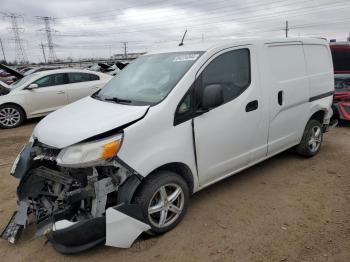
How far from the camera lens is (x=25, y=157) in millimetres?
3441

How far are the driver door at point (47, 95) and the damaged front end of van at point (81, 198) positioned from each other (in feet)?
21.5

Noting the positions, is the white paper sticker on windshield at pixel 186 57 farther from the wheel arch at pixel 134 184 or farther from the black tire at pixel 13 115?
the black tire at pixel 13 115

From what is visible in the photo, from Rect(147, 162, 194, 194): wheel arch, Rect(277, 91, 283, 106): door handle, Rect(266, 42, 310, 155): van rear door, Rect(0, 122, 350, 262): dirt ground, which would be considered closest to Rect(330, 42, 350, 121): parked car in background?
Rect(0, 122, 350, 262): dirt ground

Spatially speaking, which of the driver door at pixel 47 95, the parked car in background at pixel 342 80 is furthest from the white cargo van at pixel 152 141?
the driver door at pixel 47 95

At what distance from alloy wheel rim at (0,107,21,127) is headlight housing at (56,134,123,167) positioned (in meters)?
7.10

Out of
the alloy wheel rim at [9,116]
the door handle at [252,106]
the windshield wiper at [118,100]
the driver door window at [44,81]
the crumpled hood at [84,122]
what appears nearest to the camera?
the crumpled hood at [84,122]

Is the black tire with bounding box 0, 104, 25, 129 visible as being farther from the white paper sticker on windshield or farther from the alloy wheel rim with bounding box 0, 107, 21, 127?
the white paper sticker on windshield

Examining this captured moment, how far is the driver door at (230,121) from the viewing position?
141 inches

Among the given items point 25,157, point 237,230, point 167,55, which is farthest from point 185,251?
point 167,55

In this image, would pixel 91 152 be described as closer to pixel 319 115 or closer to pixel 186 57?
pixel 186 57

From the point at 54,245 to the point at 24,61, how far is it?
6580cm

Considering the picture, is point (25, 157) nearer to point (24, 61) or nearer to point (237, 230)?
point (237, 230)

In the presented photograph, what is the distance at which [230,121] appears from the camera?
3.77 meters

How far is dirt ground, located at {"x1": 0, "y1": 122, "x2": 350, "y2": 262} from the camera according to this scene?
3053 mm
